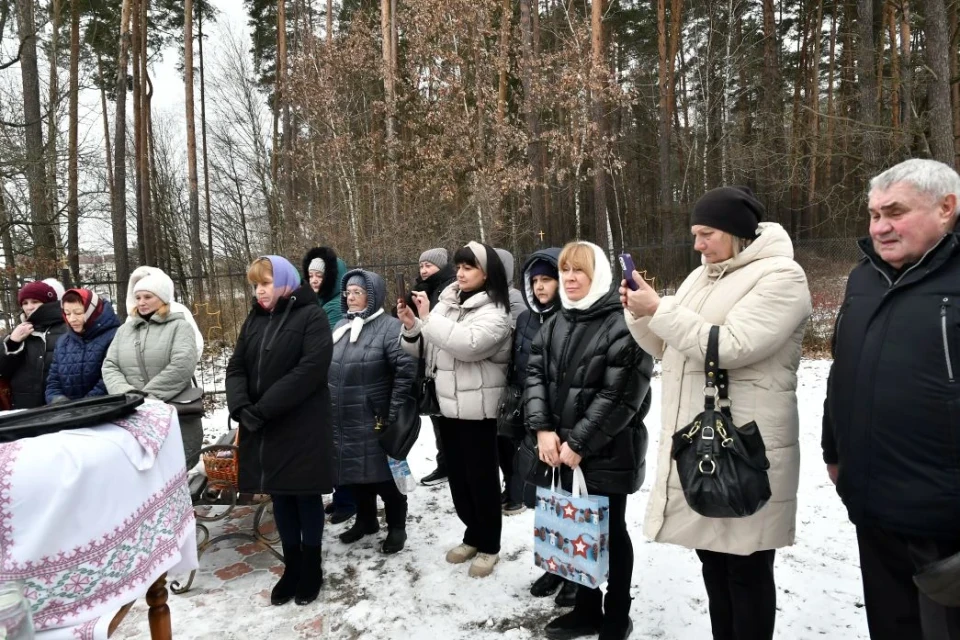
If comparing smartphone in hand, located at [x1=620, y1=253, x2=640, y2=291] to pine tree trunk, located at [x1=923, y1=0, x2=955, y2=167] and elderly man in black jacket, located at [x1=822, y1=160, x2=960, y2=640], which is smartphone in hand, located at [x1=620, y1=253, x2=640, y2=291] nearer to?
elderly man in black jacket, located at [x1=822, y1=160, x2=960, y2=640]

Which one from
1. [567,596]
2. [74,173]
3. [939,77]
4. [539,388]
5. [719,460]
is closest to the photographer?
[719,460]

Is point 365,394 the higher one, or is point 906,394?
point 906,394

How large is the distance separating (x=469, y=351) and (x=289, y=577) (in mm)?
1646

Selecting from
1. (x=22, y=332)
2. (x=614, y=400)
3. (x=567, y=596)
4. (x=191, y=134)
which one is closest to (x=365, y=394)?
(x=567, y=596)

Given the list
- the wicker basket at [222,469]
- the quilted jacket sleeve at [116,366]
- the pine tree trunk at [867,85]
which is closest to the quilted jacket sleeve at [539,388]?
the wicker basket at [222,469]

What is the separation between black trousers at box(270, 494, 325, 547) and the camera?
10.6ft

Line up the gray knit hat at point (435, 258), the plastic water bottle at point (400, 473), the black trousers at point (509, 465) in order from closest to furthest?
the plastic water bottle at point (400, 473) → the black trousers at point (509, 465) → the gray knit hat at point (435, 258)

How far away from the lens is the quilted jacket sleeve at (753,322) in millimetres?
1985

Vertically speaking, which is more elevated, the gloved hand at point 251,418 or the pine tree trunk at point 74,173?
the pine tree trunk at point 74,173

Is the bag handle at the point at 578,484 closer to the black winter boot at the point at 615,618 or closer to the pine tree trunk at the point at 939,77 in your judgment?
the black winter boot at the point at 615,618

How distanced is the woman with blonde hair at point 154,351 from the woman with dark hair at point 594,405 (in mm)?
2360

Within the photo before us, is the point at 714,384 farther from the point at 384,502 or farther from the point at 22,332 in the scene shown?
the point at 22,332

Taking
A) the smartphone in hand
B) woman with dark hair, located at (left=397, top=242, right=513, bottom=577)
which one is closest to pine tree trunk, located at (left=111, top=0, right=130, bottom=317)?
woman with dark hair, located at (left=397, top=242, right=513, bottom=577)

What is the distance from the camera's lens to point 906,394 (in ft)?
5.49
